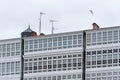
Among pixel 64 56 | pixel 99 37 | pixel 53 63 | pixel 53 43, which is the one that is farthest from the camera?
pixel 53 43

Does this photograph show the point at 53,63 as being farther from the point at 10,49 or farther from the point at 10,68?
the point at 10,49

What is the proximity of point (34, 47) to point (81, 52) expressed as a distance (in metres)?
6.75

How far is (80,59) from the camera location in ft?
216

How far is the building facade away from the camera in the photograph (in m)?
64.4

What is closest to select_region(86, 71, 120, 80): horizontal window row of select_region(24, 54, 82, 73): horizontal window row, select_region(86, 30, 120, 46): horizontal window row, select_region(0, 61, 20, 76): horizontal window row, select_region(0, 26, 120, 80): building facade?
select_region(0, 26, 120, 80): building facade

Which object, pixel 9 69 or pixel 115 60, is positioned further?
pixel 9 69

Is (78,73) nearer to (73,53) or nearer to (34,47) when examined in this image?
(73,53)

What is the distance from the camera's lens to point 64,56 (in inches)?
2625

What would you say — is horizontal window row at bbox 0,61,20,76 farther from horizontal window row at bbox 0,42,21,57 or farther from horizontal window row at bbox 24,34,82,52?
horizontal window row at bbox 24,34,82,52

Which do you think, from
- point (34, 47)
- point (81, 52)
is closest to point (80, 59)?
point (81, 52)

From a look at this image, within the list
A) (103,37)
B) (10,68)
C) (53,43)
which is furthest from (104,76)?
(10,68)

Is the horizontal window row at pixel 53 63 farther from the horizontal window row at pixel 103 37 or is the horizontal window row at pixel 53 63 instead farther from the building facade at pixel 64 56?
the horizontal window row at pixel 103 37

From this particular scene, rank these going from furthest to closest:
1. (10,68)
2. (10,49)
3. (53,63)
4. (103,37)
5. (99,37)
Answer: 1. (10,49)
2. (10,68)
3. (53,63)
4. (99,37)
5. (103,37)

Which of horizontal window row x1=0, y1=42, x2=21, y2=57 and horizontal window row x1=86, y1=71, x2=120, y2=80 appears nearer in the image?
horizontal window row x1=86, y1=71, x2=120, y2=80
